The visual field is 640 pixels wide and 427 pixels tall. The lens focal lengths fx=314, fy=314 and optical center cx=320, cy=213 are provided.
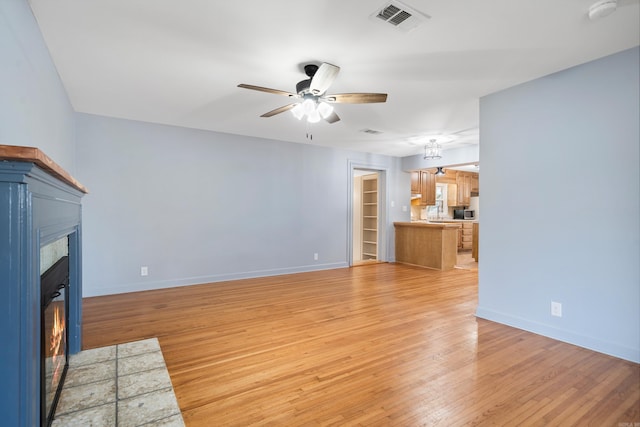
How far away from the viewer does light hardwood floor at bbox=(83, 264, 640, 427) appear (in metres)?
1.80

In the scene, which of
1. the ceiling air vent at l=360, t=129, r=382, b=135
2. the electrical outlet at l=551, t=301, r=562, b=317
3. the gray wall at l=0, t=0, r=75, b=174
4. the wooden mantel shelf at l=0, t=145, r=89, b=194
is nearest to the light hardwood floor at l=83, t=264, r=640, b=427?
the electrical outlet at l=551, t=301, r=562, b=317

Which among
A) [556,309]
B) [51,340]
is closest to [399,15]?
[51,340]

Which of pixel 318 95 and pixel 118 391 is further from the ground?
pixel 318 95

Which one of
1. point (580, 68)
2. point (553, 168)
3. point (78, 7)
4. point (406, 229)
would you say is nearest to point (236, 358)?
point (78, 7)

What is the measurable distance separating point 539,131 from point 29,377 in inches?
150

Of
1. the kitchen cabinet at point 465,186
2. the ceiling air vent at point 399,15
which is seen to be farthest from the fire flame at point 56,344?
the kitchen cabinet at point 465,186

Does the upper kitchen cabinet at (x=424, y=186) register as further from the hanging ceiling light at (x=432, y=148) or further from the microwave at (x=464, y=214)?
the hanging ceiling light at (x=432, y=148)

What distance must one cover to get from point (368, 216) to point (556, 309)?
5.10m

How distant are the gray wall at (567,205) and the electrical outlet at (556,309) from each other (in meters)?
0.04

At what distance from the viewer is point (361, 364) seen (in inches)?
92.8

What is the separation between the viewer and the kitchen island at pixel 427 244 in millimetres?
6273

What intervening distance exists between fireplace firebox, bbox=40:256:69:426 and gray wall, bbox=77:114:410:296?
2.44 metres

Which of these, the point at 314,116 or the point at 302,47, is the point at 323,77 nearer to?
the point at 302,47

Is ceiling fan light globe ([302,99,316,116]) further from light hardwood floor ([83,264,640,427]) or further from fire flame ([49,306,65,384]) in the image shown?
fire flame ([49,306,65,384])
